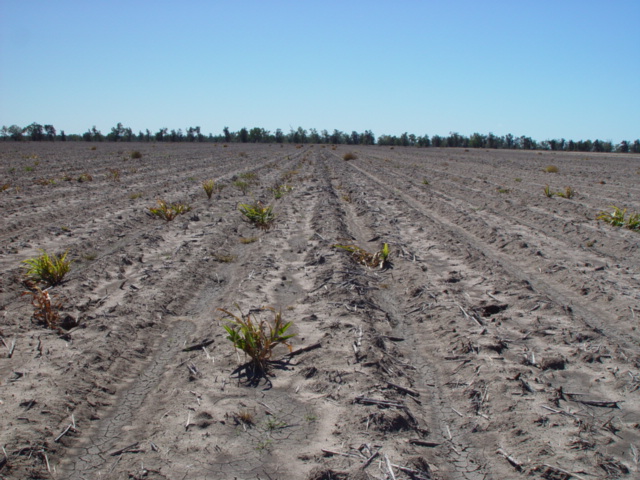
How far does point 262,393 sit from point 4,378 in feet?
6.23

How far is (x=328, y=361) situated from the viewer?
3.75 metres

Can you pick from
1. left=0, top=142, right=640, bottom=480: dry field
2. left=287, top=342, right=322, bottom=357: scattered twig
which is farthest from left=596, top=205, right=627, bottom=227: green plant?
left=287, top=342, right=322, bottom=357: scattered twig

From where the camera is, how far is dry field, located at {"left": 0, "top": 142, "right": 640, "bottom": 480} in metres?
2.65

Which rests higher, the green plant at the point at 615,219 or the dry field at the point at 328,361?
the green plant at the point at 615,219

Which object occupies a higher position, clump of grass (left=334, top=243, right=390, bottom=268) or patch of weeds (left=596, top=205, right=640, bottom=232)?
patch of weeds (left=596, top=205, right=640, bottom=232)

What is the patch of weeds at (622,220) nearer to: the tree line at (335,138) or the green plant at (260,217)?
the green plant at (260,217)

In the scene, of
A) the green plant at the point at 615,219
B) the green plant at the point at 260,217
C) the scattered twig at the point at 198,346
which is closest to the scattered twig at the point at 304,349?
the scattered twig at the point at 198,346

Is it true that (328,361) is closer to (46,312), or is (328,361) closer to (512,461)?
(512,461)

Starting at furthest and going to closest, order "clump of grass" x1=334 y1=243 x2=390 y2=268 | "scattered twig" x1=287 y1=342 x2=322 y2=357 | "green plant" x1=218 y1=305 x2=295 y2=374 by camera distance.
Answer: "clump of grass" x1=334 y1=243 x2=390 y2=268
"scattered twig" x1=287 y1=342 x2=322 y2=357
"green plant" x1=218 y1=305 x2=295 y2=374

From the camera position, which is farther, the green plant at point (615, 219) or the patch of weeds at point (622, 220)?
the green plant at point (615, 219)

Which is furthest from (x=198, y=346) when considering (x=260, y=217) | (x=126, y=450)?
(x=260, y=217)

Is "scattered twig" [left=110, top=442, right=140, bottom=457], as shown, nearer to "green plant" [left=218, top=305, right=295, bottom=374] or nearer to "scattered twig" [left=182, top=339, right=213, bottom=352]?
"green plant" [left=218, top=305, right=295, bottom=374]

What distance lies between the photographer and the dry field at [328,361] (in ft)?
8.70

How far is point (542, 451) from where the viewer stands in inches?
105
